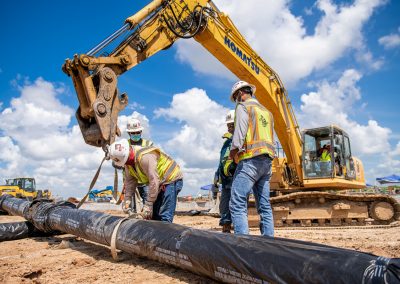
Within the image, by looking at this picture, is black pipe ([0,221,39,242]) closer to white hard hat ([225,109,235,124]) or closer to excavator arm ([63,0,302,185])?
excavator arm ([63,0,302,185])

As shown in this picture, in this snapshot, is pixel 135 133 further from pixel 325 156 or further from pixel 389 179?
pixel 389 179

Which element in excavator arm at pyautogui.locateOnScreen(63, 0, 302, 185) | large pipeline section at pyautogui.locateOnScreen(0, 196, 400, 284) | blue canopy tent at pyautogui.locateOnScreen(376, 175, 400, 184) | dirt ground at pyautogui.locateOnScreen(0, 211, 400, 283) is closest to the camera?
large pipeline section at pyautogui.locateOnScreen(0, 196, 400, 284)

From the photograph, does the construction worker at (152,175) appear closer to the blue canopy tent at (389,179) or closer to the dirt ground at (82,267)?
the dirt ground at (82,267)

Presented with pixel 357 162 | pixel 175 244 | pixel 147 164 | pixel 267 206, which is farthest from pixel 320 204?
pixel 175 244

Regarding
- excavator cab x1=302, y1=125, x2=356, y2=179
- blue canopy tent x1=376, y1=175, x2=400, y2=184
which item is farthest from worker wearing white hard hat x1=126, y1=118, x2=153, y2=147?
blue canopy tent x1=376, y1=175, x2=400, y2=184

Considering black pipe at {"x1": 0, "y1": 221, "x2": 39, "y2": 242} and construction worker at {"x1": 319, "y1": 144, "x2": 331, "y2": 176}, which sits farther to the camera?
construction worker at {"x1": 319, "y1": 144, "x2": 331, "y2": 176}

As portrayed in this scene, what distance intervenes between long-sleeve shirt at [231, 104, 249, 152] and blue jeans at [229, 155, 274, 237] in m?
0.22

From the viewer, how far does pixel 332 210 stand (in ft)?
28.9

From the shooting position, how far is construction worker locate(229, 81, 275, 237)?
4016 millimetres

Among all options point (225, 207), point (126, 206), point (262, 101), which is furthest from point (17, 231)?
point (262, 101)

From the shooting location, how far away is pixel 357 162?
11.2 metres

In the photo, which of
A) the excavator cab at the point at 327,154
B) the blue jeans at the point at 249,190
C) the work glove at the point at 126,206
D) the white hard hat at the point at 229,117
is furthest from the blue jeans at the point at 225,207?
the excavator cab at the point at 327,154

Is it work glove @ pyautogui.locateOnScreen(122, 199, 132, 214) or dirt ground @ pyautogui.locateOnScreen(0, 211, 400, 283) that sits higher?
work glove @ pyautogui.locateOnScreen(122, 199, 132, 214)

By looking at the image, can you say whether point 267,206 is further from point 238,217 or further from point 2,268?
point 2,268
